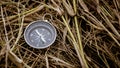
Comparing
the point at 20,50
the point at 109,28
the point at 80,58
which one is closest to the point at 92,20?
the point at 109,28

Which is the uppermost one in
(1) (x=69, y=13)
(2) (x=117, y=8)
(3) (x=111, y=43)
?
(1) (x=69, y=13)

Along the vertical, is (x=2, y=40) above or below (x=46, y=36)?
above

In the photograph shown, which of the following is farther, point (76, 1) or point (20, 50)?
point (76, 1)

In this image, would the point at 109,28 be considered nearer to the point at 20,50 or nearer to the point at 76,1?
the point at 76,1
